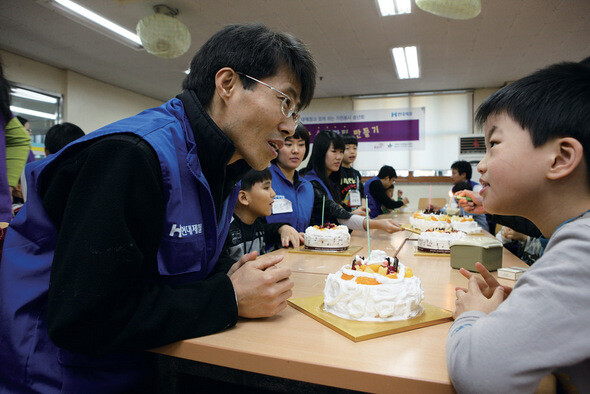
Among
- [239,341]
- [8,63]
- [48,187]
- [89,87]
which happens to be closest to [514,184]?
[239,341]

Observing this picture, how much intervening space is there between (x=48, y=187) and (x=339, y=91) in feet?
25.6

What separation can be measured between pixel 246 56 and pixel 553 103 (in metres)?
0.84

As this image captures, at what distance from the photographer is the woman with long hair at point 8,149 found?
1.77 meters

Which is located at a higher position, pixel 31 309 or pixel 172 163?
pixel 172 163

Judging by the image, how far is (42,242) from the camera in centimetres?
91

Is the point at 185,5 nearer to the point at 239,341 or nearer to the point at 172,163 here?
the point at 172,163

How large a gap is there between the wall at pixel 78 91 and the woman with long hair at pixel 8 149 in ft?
15.7

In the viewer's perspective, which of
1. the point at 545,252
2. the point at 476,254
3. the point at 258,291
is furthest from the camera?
the point at 476,254

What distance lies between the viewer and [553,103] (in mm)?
870

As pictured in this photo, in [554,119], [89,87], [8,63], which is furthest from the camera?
[89,87]

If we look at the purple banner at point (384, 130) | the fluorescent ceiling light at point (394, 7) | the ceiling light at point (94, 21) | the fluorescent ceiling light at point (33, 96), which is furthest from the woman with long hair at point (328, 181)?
the fluorescent ceiling light at point (33, 96)

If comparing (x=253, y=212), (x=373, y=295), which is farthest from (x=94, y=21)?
(x=373, y=295)

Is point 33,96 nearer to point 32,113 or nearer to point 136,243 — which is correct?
point 32,113

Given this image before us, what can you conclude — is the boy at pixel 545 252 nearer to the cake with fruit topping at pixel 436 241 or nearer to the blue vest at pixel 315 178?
the cake with fruit topping at pixel 436 241
